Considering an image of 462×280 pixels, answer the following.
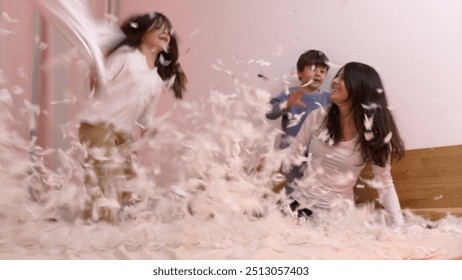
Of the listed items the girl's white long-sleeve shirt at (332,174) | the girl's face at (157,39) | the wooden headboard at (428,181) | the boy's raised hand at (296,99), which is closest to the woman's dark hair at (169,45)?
the girl's face at (157,39)

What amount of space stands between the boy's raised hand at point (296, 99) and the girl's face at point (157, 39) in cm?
42

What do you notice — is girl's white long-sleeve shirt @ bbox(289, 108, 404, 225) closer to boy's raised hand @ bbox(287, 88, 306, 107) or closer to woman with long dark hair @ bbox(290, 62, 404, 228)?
woman with long dark hair @ bbox(290, 62, 404, 228)

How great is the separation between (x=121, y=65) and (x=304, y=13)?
2.09 ft

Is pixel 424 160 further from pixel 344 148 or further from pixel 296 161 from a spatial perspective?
pixel 296 161

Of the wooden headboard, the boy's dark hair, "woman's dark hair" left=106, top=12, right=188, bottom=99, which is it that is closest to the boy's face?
the boy's dark hair

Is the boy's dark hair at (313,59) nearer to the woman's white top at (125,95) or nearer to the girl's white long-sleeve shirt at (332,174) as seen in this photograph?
the girl's white long-sleeve shirt at (332,174)

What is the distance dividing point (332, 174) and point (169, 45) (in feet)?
2.12

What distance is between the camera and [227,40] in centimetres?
183

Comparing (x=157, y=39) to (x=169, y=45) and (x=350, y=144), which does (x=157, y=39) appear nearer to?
(x=169, y=45)

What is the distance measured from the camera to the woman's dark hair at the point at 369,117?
144 cm

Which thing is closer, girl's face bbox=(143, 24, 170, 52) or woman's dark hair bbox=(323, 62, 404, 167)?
woman's dark hair bbox=(323, 62, 404, 167)

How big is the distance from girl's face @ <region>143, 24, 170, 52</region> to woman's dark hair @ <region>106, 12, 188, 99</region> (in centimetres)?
1

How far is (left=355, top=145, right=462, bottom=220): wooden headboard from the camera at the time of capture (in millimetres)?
1495
